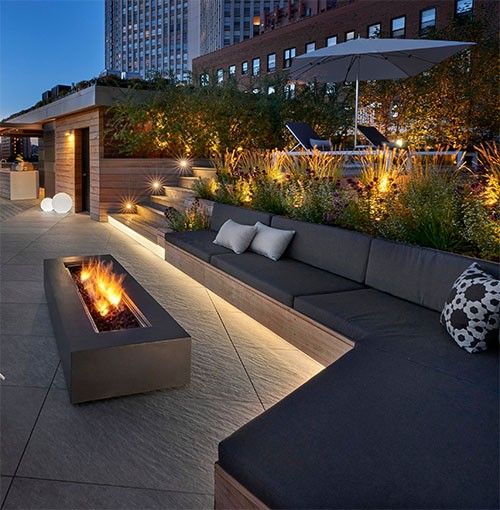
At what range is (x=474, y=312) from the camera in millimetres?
2580

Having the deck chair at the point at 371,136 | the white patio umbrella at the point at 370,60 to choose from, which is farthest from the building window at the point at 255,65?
the deck chair at the point at 371,136

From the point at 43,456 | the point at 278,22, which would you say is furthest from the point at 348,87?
the point at 278,22

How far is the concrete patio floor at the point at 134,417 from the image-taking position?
83.9 inches

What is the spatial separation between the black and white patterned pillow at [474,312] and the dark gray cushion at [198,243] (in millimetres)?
2848

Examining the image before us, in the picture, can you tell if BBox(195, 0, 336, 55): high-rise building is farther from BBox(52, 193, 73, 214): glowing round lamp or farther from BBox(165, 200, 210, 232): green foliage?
BBox(165, 200, 210, 232): green foliage

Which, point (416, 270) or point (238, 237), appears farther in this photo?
point (238, 237)

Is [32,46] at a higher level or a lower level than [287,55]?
lower

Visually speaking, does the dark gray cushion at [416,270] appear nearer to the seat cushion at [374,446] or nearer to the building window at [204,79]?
the seat cushion at [374,446]

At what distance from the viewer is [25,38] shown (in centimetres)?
2378

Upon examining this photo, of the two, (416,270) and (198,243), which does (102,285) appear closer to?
(198,243)

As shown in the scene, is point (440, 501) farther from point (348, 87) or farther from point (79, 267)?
point (348, 87)

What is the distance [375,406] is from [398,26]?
22.9 m

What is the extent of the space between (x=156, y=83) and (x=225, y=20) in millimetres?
65766

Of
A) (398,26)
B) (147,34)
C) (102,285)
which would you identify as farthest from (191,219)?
(147,34)
